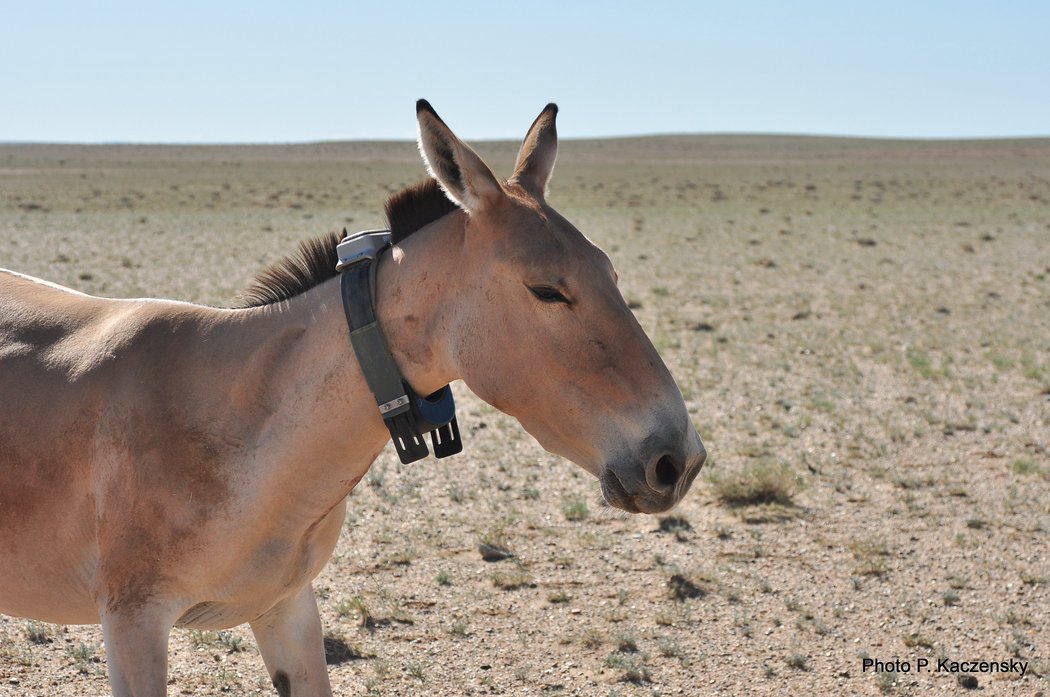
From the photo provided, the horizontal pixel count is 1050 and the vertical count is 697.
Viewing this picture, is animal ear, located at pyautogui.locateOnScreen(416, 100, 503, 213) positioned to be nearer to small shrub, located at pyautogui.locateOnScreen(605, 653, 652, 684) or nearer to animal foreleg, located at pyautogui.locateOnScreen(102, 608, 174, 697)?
animal foreleg, located at pyautogui.locateOnScreen(102, 608, 174, 697)

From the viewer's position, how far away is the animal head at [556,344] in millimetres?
2590

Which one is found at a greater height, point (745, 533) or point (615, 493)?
point (615, 493)

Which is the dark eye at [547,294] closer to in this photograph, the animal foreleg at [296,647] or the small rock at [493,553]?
the animal foreleg at [296,647]

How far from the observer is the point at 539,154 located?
3119 mm

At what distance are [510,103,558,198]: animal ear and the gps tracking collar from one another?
510 mm

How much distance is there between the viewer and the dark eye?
269 cm

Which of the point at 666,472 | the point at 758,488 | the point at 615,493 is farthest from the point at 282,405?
the point at 758,488

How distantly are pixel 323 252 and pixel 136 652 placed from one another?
1.23 m

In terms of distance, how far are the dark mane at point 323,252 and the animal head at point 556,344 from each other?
0.19 metres

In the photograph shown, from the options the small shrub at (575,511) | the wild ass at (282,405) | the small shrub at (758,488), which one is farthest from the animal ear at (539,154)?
the small shrub at (758,488)

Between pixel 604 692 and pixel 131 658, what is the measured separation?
2.62 meters

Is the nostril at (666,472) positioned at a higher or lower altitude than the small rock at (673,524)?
higher

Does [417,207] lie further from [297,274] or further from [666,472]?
[666,472]

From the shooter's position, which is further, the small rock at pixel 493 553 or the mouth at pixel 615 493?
the small rock at pixel 493 553
